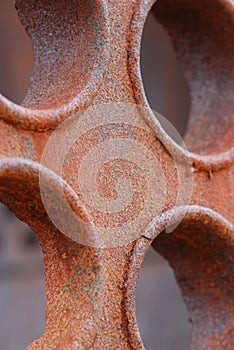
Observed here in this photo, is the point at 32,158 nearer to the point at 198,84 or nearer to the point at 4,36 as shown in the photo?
the point at 198,84

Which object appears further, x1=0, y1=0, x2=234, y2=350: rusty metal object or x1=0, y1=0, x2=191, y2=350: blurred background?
x1=0, y1=0, x2=191, y2=350: blurred background

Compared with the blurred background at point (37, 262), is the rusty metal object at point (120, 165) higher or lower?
higher

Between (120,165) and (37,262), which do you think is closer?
(120,165)

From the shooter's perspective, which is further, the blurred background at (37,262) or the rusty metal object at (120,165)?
the blurred background at (37,262)

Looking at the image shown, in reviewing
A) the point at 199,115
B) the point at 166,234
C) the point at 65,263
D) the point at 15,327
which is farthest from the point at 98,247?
the point at 15,327
